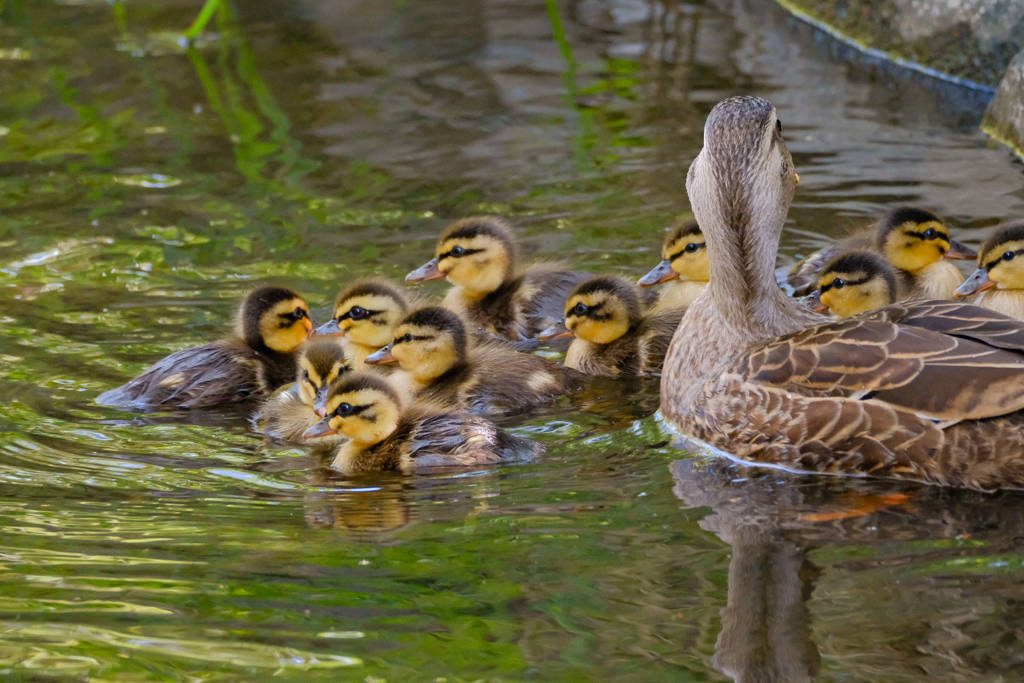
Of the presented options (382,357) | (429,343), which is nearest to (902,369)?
(429,343)

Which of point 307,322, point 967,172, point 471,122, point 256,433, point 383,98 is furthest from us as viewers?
point 383,98

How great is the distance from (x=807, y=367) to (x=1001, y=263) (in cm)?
123

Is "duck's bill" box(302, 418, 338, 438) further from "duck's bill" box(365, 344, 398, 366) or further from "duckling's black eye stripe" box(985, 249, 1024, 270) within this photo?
"duckling's black eye stripe" box(985, 249, 1024, 270)

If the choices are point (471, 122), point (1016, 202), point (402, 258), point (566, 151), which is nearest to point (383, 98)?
point (471, 122)

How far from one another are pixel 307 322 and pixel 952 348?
8.30ft

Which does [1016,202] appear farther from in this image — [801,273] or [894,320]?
[894,320]

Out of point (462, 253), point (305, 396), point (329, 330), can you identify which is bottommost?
point (305, 396)

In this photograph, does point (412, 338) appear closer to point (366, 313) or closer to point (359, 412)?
point (366, 313)

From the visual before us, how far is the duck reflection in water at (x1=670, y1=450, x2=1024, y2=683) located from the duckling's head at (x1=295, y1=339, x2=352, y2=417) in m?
1.34

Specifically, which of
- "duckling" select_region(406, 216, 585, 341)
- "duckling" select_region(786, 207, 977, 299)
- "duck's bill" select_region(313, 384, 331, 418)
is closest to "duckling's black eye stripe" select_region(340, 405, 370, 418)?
"duck's bill" select_region(313, 384, 331, 418)

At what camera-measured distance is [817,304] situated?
485cm

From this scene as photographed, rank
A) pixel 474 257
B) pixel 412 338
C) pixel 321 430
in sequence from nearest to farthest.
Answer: pixel 321 430, pixel 412 338, pixel 474 257

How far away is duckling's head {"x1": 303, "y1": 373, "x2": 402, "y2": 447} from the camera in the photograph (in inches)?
156

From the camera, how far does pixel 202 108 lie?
26.3 feet
